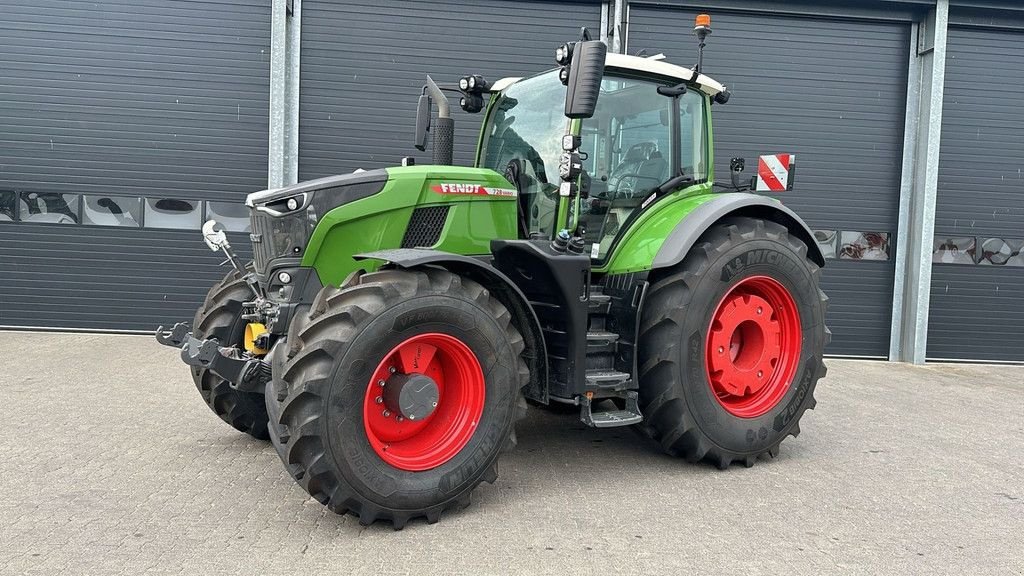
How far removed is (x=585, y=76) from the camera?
347cm

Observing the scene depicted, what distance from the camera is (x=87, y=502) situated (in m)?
3.42

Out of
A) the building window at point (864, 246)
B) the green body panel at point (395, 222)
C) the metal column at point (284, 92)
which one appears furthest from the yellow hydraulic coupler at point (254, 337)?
the building window at point (864, 246)

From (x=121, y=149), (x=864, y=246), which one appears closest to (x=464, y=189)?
(x=121, y=149)

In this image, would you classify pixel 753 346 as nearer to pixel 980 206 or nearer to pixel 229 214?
pixel 980 206

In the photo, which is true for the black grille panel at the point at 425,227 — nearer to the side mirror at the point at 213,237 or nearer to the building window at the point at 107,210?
the side mirror at the point at 213,237

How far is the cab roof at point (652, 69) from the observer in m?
4.24

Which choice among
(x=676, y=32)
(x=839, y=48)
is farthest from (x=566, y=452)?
(x=839, y=48)

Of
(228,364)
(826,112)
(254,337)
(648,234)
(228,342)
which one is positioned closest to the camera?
(228,364)

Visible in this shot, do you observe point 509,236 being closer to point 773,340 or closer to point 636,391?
point 636,391

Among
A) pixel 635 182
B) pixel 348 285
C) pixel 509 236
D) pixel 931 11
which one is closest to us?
pixel 348 285

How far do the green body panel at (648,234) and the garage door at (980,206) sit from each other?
617 cm

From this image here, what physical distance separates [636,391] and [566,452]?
2.32 ft

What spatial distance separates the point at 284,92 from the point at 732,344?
6.26 metres

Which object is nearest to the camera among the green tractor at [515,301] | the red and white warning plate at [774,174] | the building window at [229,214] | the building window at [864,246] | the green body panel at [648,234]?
the green tractor at [515,301]
